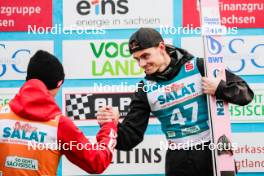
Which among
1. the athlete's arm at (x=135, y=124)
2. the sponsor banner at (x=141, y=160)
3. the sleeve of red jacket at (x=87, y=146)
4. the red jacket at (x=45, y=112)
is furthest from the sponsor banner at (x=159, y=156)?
the red jacket at (x=45, y=112)

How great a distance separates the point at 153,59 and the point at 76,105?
1289 mm

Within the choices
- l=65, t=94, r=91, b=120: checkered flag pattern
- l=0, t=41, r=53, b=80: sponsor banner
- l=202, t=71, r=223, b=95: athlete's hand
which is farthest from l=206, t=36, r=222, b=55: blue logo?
l=0, t=41, r=53, b=80: sponsor banner

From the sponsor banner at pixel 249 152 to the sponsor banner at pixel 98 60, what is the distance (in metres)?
0.94

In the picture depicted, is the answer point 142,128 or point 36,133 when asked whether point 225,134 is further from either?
point 36,133

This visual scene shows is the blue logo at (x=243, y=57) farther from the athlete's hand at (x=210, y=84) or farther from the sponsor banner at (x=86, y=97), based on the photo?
the athlete's hand at (x=210, y=84)

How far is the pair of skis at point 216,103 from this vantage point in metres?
2.82

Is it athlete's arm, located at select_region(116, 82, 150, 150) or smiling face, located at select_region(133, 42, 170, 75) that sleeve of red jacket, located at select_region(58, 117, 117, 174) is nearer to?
athlete's arm, located at select_region(116, 82, 150, 150)

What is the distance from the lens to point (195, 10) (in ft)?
13.2

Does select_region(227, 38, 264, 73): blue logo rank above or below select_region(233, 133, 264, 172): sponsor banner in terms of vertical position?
above

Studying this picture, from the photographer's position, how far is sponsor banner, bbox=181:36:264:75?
13.2ft

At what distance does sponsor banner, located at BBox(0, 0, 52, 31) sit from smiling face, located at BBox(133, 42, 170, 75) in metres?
1.37

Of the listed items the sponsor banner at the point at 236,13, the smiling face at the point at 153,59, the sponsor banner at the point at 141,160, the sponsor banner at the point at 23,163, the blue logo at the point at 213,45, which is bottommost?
the sponsor banner at the point at 141,160

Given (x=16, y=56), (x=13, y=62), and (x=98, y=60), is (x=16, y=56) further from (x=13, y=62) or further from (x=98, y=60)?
(x=98, y=60)
